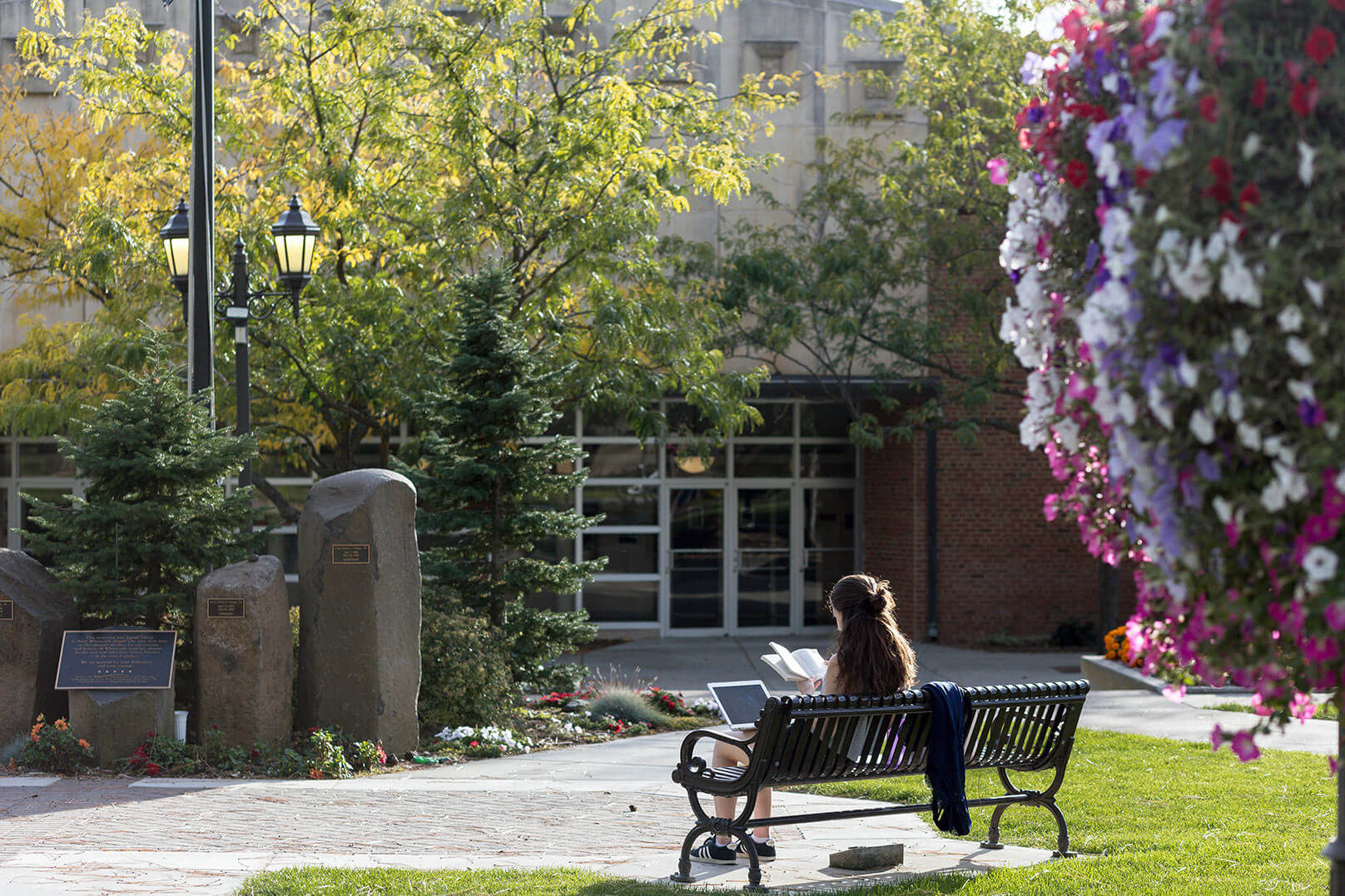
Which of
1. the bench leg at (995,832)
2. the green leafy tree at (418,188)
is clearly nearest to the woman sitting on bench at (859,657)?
the bench leg at (995,832)

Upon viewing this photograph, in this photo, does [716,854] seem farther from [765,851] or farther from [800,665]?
[800,665]

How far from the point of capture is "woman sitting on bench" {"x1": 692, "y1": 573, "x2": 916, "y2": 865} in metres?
6.58

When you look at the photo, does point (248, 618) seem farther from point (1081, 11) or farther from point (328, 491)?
point (1081, 11)

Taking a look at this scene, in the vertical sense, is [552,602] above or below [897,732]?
below

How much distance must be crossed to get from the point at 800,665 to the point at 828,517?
14.4m

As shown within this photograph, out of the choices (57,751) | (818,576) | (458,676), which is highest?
(458,676)

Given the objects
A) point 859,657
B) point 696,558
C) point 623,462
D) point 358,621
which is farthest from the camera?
point 696,558

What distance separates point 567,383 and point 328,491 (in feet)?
14.6

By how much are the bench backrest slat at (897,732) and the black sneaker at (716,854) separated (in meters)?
0.53

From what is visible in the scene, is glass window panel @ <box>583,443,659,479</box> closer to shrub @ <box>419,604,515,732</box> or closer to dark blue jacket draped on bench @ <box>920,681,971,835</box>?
shrub @ <box>419,604,515,732</box>

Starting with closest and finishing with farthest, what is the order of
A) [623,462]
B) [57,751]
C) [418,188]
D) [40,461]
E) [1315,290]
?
[1315,290]
[57,751]
[418,188]
[40,461]
[623,462]

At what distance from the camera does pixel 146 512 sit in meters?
9.60

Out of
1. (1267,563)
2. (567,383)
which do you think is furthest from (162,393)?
(1267,563)

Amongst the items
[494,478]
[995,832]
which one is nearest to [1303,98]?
[995,832]
